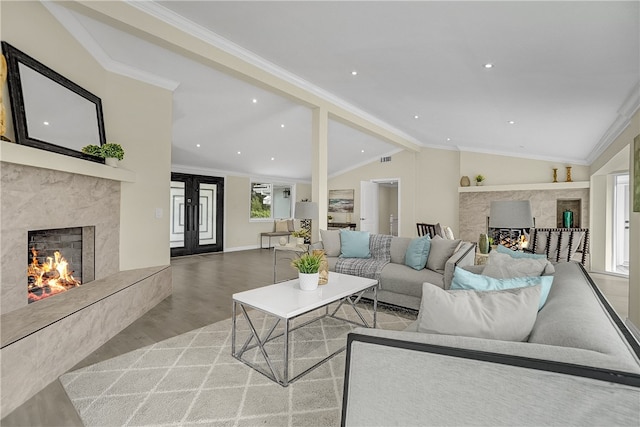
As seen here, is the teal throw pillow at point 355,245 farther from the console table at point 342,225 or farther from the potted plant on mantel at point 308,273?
the console table at point 342,225

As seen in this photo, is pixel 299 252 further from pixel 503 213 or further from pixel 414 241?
pixel 503 213

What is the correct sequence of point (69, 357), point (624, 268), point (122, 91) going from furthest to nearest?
1. point (624, 268)
2. point (122, 91)
3. point (69, 357)

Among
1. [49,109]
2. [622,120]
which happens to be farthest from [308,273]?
[622,120]

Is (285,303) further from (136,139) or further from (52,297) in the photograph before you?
(136,139)

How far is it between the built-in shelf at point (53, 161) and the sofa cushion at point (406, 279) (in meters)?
3.21

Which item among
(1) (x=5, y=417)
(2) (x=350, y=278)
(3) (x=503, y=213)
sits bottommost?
(1) (x=5, y=417)

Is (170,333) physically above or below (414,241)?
below

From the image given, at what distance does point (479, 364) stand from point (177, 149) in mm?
6956

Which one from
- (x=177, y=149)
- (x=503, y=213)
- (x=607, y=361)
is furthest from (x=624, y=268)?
(x=177, y=149)

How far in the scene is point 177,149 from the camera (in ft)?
21.7

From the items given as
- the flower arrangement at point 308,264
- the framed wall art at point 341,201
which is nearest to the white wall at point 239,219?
the framed wall art at point 341,201

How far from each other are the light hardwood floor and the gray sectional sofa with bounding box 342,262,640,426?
5.79 feet

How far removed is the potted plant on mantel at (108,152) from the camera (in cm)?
317

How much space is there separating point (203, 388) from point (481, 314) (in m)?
1.80
